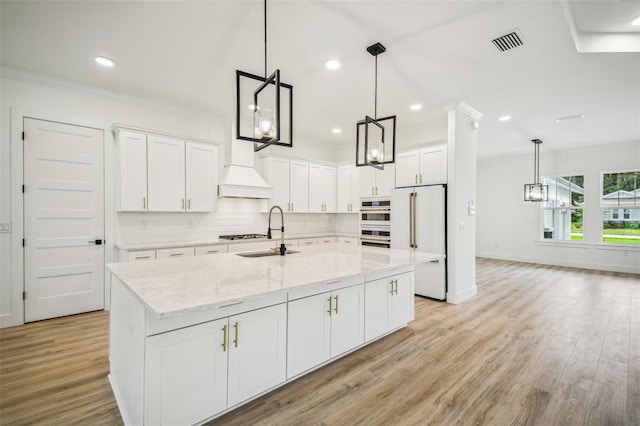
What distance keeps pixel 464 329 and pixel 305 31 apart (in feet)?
11.5

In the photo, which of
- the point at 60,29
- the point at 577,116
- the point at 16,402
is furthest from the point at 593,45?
the point at 16,402

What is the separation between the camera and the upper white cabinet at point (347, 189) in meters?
6.15

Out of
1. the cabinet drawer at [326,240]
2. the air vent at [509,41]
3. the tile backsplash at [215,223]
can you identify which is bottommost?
the cabinet drawer at [326,240]

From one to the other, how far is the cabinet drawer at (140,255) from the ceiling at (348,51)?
2.10 meters

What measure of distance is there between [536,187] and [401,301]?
571 centimetres

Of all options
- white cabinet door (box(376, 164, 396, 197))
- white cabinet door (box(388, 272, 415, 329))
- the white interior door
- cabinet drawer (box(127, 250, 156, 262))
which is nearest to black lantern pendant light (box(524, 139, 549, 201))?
white cabinet door (box(376, 164, 396, 197))

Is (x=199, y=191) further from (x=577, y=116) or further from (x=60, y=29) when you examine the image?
(x=577, y=116)

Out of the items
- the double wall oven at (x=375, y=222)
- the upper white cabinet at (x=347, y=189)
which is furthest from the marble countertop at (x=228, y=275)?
the upper white cabinet at (x=347, y=189)

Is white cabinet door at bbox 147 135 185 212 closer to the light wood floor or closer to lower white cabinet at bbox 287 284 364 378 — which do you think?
the light wood floor

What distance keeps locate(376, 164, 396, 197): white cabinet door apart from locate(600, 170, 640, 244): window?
547 centimetres

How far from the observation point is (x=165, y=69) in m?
3.33

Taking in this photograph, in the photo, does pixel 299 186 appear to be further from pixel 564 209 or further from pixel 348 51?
pixel 564 209

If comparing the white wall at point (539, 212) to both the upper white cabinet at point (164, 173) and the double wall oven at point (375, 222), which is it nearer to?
the double wall oven at point (375, 222)

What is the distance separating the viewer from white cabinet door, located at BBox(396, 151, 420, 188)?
4827 millimetres
